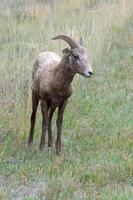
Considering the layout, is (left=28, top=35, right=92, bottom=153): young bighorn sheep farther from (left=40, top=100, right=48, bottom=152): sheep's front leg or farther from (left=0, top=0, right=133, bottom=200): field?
(left=0, top=0, right=133, bottom=200): field

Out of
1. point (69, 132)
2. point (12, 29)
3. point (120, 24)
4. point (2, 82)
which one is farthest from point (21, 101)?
point (120, 24)

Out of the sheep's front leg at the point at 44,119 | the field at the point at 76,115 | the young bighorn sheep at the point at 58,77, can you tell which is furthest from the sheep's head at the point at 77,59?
the field at the point at 76,115

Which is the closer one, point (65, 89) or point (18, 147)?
point (65, 89)

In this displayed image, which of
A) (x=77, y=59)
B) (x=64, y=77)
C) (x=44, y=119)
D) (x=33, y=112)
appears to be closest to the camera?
(x=77, y=59)

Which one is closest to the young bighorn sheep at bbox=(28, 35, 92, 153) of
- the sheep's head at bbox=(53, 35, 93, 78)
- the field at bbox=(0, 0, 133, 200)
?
the sheep's head at bbox=(53, 35, 93, 78)

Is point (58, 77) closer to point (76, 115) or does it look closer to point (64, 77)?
point (64, 77)

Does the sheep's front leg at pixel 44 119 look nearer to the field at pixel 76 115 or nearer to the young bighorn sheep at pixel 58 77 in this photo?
the young bighorn sheep at pixel 58 77

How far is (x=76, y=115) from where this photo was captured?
955 centimetres

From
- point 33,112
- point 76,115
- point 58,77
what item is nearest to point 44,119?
point 33,112

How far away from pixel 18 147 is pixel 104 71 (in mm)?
4849

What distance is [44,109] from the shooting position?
7688 mm

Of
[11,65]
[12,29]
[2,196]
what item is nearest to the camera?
[2,196]

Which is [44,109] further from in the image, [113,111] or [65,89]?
[113,111]

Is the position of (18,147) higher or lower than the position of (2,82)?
lower
